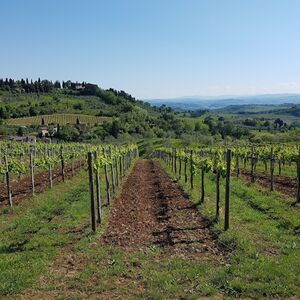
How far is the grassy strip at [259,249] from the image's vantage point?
364 inches

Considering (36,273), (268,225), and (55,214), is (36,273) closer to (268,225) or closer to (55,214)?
(55,214)

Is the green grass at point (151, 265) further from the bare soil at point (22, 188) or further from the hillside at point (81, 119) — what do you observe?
the hillside at point (81, 119)

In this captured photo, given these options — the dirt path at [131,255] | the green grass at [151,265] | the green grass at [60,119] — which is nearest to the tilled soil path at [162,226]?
the dirt path at [131,255]

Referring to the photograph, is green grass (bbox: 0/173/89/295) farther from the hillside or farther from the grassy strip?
the hillside

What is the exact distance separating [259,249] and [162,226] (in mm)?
4438

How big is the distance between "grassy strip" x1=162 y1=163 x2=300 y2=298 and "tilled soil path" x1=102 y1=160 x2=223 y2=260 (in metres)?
0.66

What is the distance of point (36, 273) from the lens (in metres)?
10.3

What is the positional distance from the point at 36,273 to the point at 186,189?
15.4 metres

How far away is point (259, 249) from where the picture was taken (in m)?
12.1

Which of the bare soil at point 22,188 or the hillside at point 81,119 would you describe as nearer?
the bare soil at point 22,188

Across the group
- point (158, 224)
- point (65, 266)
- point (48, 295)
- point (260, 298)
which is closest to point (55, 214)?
point (158, 224)

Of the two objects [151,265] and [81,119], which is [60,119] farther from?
[151,265]

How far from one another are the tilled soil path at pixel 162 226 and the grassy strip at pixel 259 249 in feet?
2.17

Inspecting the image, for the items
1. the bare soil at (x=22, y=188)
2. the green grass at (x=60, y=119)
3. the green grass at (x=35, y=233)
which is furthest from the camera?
the green grass at (x=60, y=119)
